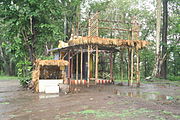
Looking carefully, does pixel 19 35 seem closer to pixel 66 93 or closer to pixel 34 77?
pixel 34 77

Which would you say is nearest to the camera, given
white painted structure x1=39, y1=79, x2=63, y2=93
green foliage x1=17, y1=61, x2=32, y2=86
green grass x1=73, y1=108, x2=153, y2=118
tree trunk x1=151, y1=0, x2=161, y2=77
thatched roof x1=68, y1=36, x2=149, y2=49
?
green grass x1=73, y1=108, x2=153, y2=118

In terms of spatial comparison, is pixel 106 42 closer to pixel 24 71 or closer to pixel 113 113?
pixel 24 71

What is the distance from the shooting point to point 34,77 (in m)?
11.7

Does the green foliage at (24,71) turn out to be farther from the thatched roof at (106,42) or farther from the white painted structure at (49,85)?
the thatched roof at (106,42)

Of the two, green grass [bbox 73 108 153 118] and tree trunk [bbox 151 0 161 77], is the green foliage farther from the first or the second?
tree trunk [bbox 151 0 161 77]

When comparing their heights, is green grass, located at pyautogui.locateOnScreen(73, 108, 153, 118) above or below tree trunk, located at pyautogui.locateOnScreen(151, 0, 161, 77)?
below

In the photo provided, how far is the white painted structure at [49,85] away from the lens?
1095cm

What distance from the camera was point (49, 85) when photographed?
11625 millimetres

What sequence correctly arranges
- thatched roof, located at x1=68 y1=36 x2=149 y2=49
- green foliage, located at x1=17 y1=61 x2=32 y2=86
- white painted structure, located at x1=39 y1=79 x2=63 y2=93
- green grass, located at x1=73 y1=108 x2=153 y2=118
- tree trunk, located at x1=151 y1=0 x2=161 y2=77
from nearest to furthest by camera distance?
green grass, located at x1=73 y1=108 x2=153 y2=118 → white painted structure, located at x1=39 y1=79 x2=63 y2=93 → thatched roof, located at x1=68 y1=36 x2=149 y2=49 → green foliage, located at x1=17 y1=61 x2=32 y2=86 → tree trunk, located at x1=151 y1=0 x2=161 y2=77

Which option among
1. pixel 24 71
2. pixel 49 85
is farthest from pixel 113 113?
pixel 24 71

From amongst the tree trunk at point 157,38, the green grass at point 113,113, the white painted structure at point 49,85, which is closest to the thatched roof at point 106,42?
the white painted structure at point 49,85

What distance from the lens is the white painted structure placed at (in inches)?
431

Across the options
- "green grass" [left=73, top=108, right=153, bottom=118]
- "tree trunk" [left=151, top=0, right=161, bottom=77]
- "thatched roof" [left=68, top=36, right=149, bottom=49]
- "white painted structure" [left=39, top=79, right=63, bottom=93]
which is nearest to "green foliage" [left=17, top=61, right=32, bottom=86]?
"white painted structure" [left=39, top=79, right=63, bottom=93]

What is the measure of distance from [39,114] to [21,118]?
62cm
